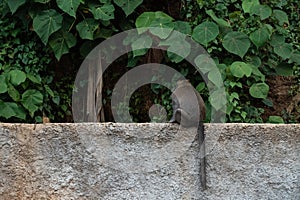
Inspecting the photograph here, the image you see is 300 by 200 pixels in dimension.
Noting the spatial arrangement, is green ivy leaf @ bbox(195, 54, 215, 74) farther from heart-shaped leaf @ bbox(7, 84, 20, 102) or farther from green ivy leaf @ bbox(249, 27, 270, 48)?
heart-shaped leaf @ bbox(7, 84, 20, 102)

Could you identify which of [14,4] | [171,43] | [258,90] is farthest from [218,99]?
[14,4]

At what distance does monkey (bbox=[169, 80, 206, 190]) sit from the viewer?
1873 millimetres

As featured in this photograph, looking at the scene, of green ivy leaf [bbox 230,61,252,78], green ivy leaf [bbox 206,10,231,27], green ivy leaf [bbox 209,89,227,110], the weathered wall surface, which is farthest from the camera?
green ivy leaf [bbox 206,10,231,27]

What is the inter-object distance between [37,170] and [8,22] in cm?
112

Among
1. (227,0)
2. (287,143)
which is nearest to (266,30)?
(227,0)

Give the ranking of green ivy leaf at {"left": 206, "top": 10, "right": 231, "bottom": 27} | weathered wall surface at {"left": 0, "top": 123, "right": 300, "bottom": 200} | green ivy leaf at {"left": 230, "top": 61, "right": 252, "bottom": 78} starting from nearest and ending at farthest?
weathered wall surface at {"left": 0, "top": 123, "right": 300, "bottom": 200}
green ivy leaf at {"left": 230, "top": 61, "right": 252, "bottom": 78}
green ivy leaf at {"left": 206, "top": 10, "right": 231, "bottom": 27}

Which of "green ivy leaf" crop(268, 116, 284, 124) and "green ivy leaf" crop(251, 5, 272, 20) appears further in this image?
"green ivy leaf" crop(251, 5, 272, 20)

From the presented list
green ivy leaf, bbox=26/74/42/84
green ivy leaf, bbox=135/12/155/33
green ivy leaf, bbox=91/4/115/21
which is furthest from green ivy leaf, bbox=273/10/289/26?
green ivy leaf, bbox=26/74/42/84

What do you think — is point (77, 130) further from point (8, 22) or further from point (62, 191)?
point (8, 22)

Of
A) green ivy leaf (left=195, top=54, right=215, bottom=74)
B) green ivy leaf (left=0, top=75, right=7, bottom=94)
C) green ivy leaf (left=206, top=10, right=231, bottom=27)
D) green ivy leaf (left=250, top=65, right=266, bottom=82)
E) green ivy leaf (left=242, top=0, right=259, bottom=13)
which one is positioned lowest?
green ivy leaf (left=0, top=75, right=7, bottom=94)

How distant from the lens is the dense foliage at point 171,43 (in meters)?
2.46

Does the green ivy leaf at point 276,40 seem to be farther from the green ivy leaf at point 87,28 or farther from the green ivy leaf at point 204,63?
the green ivy leaf at point 87,28

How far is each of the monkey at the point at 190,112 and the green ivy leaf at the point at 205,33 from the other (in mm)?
531

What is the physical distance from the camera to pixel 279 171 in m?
1.88
